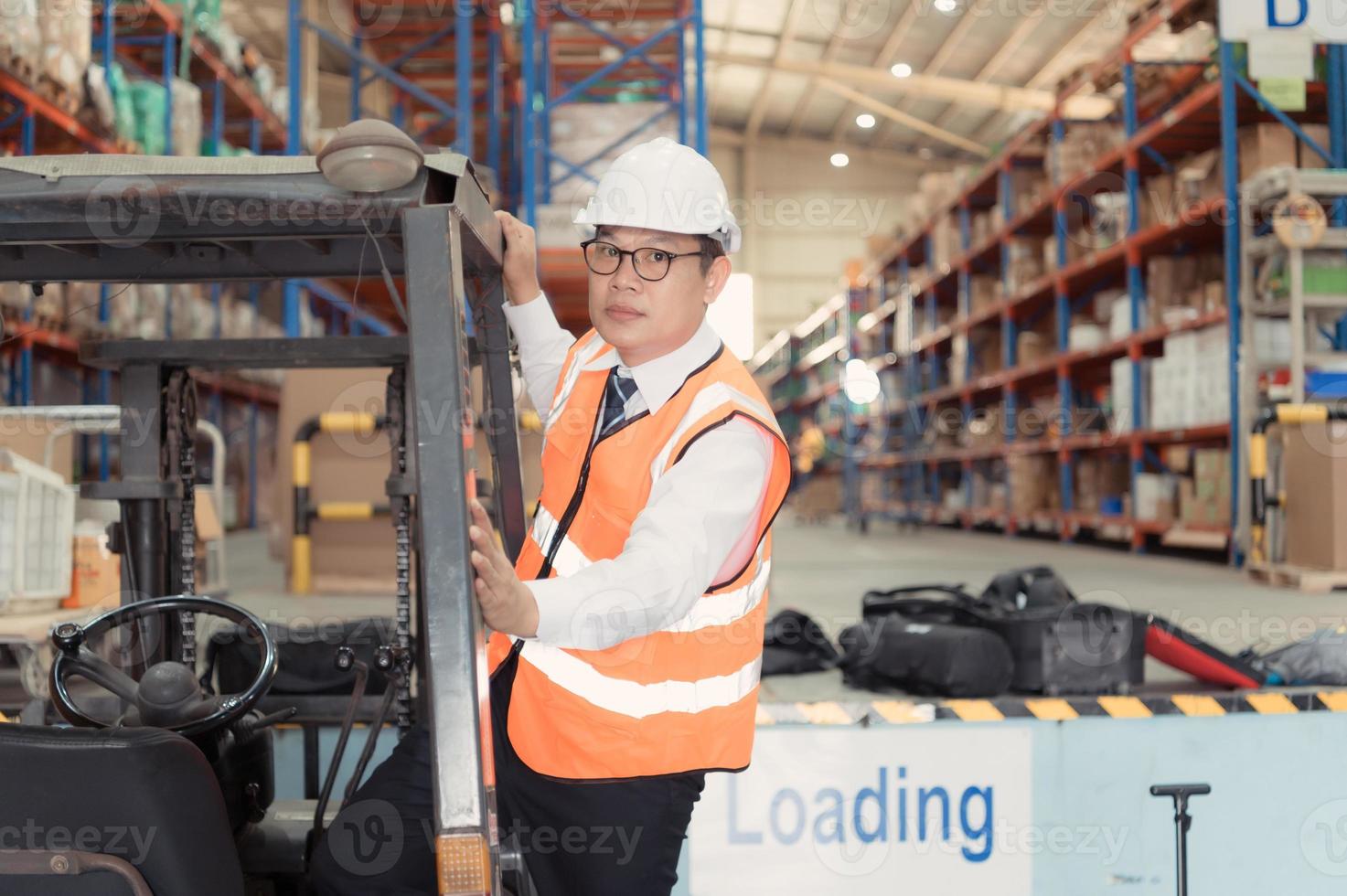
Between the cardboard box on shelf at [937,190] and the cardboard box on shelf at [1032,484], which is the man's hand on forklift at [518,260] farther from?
the cardboard box on shelf at [937,190]

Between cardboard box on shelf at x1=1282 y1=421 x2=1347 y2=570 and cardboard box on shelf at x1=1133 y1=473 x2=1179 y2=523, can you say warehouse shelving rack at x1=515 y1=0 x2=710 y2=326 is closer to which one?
cardboard box on shelf at x1=1282 y1=421 x2=1347 y2=570

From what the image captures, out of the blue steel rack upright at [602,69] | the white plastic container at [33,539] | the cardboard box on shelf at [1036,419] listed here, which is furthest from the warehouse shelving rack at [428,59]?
the cardboard box on shelf at [1036,419]

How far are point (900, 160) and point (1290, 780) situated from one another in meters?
25.7

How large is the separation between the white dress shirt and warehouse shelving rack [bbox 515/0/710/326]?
18.1 feet

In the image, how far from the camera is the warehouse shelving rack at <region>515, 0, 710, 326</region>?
7426 millimetres

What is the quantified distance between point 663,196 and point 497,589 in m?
0.64

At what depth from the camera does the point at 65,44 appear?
6.69 m

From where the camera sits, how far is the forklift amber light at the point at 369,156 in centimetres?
128

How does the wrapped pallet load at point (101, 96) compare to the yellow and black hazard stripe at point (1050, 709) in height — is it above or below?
above

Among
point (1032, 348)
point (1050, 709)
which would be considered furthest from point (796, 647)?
point (1032, 348)

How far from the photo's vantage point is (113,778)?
1.30 m

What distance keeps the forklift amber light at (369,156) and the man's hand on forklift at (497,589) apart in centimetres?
41

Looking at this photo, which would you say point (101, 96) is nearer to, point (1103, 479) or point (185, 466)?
point (185, 466)

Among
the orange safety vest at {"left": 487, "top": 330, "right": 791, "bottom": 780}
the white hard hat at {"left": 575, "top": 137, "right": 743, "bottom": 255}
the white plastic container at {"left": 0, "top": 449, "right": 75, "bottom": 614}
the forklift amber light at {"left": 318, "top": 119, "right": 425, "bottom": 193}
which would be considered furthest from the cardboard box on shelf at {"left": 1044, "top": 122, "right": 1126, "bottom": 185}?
the forklift amber light at {"left": 318, "top": 119, "right": 425, "bottom": 193}
